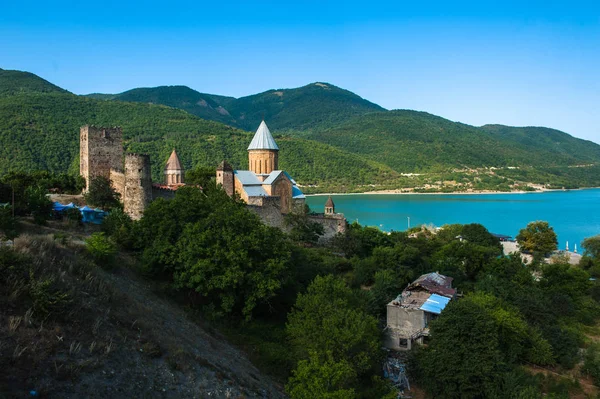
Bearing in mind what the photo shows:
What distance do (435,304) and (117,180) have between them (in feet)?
46.2

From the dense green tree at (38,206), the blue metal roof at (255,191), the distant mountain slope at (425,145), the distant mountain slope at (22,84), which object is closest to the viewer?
the dense green tree at (38,206)

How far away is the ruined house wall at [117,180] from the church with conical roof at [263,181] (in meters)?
4.49

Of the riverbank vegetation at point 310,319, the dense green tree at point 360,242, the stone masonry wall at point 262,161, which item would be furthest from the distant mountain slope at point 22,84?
the riverbank vegetation at point 310,319

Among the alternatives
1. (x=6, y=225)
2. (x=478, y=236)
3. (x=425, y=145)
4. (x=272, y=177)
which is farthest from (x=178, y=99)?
(x=6, y=225)

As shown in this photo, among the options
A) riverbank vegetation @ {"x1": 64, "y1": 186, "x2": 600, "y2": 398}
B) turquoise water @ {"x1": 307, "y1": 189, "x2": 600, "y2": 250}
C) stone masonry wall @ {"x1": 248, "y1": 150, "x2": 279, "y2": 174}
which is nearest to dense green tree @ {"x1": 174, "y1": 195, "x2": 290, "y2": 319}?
riverbank vegetation @ {"x1": 64, "y1": 186, "x2": 600, "y2": 398}

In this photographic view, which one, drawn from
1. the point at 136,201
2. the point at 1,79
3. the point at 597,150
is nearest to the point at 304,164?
the point at 1,79

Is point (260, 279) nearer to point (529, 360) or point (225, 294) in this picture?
point (225, 294)

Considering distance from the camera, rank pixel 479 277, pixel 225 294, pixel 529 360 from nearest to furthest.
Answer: pixel 225 294 < pixel 529 360 < pixel 479 277

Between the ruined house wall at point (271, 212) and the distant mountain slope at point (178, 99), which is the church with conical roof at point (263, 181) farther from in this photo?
the distant mountain slope at point (178, 99)

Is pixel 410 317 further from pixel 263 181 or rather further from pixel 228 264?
pixel 263 181

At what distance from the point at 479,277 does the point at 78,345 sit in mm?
18832

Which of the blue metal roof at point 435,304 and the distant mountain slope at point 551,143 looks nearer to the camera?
the blue metal roof at point 435,304

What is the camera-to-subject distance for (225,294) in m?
11.7

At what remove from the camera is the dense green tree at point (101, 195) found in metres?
18.7
